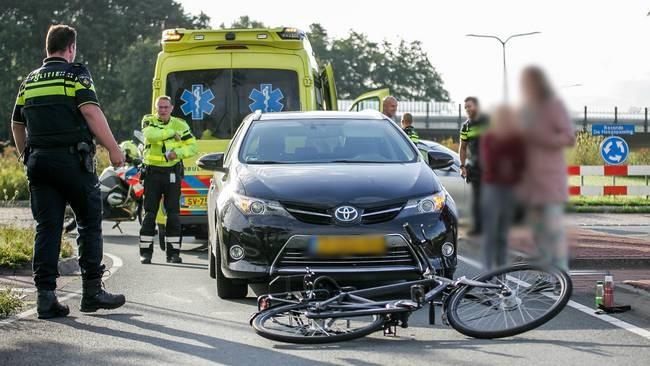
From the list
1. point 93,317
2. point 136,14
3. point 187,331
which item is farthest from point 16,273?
point 136,14

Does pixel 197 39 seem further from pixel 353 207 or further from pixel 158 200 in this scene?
pixel 353 207

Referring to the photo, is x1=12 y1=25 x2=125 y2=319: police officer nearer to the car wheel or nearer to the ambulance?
the car wheel

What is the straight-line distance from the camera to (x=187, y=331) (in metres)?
7.08

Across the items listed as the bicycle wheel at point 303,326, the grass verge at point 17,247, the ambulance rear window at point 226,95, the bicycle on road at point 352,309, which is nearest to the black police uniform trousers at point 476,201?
the bicycle on road at point 352,309

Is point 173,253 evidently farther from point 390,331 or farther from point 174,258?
point 390,331

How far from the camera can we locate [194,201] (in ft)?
42.0

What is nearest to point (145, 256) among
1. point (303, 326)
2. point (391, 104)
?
point (303, 326)

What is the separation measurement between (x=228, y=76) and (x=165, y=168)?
6.68ft

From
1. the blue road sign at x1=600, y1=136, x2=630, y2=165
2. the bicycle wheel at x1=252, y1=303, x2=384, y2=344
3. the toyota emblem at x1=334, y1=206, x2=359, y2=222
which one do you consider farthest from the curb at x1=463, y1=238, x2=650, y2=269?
the blue road sign at x1=600, y1=136, x2=630, y2=165

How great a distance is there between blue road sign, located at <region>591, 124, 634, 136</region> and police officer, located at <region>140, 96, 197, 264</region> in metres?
10.4

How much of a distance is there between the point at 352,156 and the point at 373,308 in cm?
138

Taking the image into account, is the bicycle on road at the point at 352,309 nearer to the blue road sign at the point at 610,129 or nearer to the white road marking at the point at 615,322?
the white road marking at the point at 615,322

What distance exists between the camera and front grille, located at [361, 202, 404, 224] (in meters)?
4.41

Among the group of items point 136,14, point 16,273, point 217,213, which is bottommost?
point 16,273
